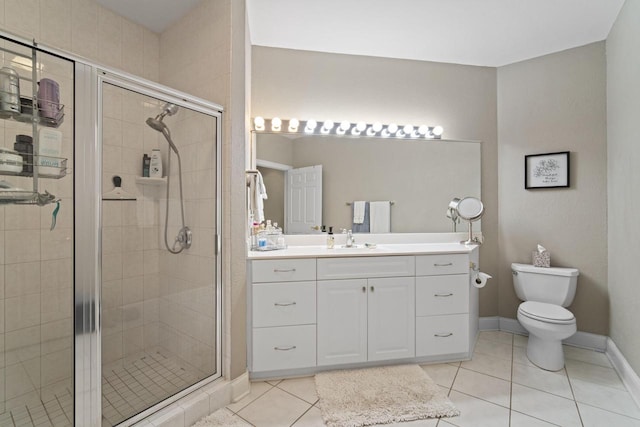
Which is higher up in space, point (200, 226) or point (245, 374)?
point (200, 226)

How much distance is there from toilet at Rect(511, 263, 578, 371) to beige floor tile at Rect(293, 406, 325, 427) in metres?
1.64

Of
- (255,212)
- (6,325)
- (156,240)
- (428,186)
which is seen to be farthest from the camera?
(428,186)

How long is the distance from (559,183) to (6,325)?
151 inches

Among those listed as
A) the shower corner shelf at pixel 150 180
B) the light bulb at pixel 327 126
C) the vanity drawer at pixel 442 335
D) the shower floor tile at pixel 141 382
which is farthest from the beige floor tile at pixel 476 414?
the light bulb at pixel 327 126

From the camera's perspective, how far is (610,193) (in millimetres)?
2297

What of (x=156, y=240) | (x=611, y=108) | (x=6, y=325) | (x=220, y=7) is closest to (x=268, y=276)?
(x=156, y=240)

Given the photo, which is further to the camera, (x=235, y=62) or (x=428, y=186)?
(x=428, y=186)

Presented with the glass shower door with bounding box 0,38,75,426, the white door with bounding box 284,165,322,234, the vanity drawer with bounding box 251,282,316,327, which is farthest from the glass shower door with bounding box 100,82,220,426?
the white door with bounding box 284,165,322,234

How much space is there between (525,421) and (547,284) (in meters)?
1.22

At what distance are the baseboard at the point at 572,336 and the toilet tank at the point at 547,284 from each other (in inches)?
13.7

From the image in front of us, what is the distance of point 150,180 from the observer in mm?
1655

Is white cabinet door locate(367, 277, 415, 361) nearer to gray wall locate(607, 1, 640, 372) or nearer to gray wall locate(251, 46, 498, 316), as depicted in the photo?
gray wall locate(251, 46, 498, 316)

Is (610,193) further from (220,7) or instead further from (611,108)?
(220,7)

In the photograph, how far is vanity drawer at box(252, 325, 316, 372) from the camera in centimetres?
189
